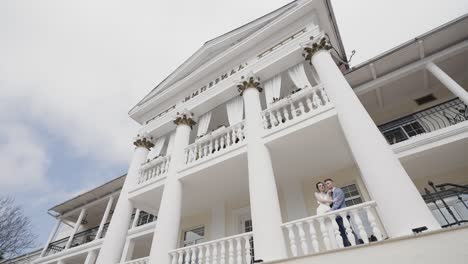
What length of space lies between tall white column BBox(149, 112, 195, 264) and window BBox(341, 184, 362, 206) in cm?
556

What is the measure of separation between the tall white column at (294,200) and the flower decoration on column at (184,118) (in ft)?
15.5

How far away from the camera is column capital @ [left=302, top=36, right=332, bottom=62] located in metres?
7.39

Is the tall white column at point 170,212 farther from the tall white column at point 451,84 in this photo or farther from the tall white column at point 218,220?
the tall white column at point 451,84

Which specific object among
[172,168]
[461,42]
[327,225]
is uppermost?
[461,42]

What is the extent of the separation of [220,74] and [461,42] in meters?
8.98

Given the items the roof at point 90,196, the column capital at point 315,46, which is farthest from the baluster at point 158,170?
the column capital at point 315,46

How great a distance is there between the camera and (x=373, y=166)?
14.5 ft

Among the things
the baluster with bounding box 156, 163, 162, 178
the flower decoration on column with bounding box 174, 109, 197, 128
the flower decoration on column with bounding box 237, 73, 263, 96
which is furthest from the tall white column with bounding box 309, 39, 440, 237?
the baluster with bounding box 156, 163, 162, 178

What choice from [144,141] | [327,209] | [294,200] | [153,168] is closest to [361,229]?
[327,209]

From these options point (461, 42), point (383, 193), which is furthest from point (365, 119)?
point (461, 42)

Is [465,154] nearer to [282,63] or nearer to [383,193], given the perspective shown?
[383,193]

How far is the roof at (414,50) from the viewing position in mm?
7520

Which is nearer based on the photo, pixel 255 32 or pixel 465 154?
pixel 465 154

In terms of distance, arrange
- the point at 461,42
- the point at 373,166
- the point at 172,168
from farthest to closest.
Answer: the point at 172,168 → the point at 461,42 → the point at 373,166
